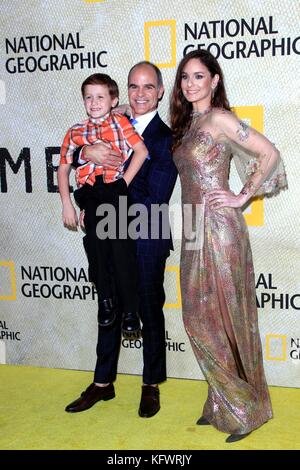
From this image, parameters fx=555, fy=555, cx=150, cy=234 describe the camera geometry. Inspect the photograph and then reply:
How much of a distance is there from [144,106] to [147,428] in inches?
66.4

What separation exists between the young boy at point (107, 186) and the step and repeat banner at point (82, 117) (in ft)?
1.98

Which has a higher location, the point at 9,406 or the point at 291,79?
the point at 291,79

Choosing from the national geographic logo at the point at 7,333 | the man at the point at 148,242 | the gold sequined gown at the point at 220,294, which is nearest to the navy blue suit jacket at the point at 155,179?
the man at the point at 148,242

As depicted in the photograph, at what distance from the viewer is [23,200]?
363 cm

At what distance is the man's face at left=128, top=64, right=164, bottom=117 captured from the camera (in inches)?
111

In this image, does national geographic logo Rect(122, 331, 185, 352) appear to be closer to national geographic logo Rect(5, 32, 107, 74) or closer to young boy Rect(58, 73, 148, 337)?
young boy Rect(58, 73, 148, 337)

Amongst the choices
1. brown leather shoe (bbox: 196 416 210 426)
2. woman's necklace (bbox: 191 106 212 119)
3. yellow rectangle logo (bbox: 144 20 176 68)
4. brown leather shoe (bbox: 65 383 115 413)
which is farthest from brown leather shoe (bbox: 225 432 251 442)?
yellow rectangle logo (bbox: 144 20 176 68)

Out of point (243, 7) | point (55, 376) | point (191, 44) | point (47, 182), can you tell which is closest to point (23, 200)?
point (47, 182)

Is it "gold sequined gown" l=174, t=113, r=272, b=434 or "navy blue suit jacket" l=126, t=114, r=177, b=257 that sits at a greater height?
"navy blue suit jacket" l=126, t=114, r=177, b=257

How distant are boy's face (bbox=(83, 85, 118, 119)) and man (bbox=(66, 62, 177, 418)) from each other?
16 centimetres

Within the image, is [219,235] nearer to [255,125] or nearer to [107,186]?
[107,186]

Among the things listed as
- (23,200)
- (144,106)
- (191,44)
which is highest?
(191,44)

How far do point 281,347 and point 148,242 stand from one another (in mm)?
1123

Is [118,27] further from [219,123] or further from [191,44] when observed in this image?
[219,123]
